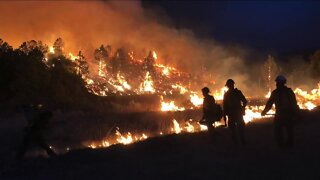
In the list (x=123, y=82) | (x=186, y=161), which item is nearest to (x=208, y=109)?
(x=186, y=161)

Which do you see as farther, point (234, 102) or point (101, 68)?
point (101, 68)

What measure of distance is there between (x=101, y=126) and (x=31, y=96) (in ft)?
31.3

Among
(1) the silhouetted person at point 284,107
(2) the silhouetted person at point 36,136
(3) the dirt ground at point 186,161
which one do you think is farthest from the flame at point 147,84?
(1) the silhouetted person at point 284,107

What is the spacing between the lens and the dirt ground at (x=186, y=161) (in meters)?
9.14

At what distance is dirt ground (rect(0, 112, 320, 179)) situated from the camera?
360 inches

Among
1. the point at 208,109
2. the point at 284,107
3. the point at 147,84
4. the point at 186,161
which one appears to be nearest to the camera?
the point at 186,161

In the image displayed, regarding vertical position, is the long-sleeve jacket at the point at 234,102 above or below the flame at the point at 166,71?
below

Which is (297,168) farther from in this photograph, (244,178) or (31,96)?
(31,96)

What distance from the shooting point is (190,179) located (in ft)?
28.6

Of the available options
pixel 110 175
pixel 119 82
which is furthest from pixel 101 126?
pixel 119 82

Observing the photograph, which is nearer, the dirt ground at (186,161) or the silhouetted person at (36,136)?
the dirt ground at (186,161)

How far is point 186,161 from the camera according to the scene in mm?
10539

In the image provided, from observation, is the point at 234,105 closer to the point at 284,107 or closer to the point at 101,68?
the point at 284,107

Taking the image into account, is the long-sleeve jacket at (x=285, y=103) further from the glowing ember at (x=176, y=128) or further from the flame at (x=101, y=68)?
the flame at (x=101, y=68)
